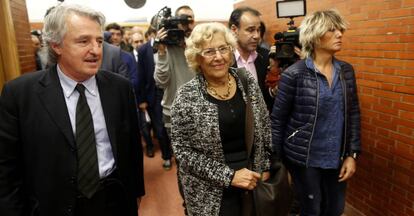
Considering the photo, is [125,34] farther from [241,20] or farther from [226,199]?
[226,199]

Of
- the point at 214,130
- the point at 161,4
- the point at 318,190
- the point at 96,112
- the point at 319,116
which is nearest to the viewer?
the point at 96,112

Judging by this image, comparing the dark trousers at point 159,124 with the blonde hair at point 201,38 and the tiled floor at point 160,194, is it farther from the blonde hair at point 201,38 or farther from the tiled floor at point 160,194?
the blonde hair at point 201,38

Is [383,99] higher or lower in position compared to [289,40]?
lower

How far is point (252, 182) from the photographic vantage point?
1.56 meters

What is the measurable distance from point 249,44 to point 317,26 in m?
0.64

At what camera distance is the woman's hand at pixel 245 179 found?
1535mm

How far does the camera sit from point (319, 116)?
6.30 ft

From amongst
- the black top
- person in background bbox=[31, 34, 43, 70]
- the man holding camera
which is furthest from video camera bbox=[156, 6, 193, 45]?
person in background bbox=[31, 34, 43, 70]

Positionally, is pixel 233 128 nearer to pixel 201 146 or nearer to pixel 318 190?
pixel 201 146

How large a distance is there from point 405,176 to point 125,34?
5645mm

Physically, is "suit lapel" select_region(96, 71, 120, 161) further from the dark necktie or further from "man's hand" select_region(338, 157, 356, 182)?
"man's hand" select_region(338, 157, 356, 182)

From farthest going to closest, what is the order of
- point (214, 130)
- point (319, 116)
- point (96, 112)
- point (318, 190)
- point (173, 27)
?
point (173, 27)
point (318, 190)
point (319, 116)
point (214, 130)
point (96, 112)

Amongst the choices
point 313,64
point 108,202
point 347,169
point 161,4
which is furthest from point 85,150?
point 161,4

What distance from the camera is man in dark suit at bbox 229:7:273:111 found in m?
2.48
